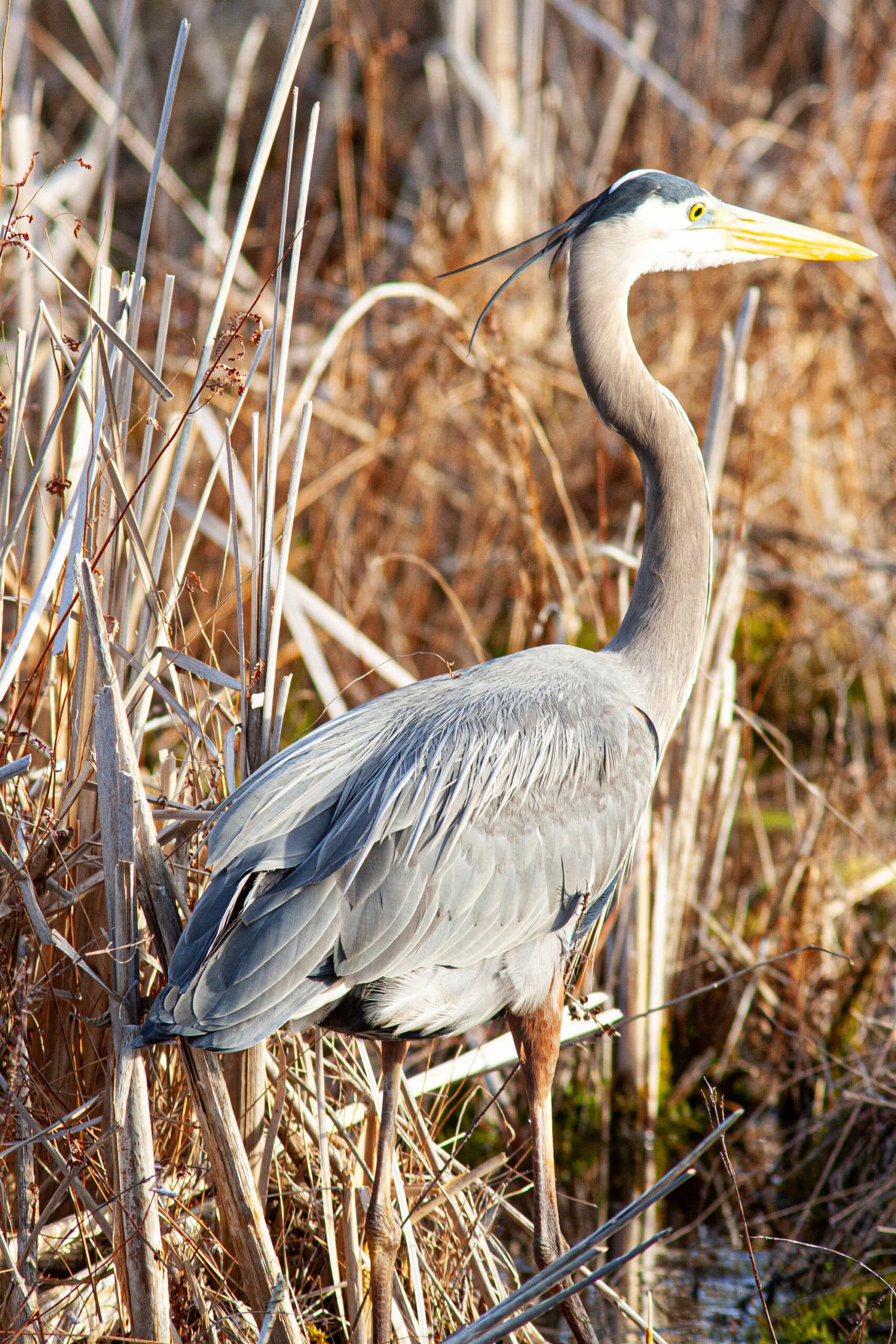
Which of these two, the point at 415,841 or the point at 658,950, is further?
the point at 658,950

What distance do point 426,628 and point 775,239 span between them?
304cm

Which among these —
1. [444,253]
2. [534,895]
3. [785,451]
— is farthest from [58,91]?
[534,895]

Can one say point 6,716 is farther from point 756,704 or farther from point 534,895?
point 756,704

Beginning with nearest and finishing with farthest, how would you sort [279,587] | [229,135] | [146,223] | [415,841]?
[146,223]
[415,841]
[279,587]
[229,135]

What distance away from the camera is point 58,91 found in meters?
10.6

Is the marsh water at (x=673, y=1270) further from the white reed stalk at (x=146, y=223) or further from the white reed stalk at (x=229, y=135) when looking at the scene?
the white reed stalk at (x=229, y=135)

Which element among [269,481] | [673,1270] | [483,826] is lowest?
[673,1270]

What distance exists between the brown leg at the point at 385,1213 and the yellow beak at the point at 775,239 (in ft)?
6.25

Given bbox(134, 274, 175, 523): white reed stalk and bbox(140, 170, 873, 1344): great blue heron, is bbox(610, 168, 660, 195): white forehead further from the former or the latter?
bbox(134, 274, 175, 523): white reed stalk

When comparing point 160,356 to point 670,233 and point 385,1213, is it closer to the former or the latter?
point 670,233

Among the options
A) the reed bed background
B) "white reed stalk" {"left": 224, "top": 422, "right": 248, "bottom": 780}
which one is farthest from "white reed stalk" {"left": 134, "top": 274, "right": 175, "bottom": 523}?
"white reed stalk" {"left": 224, "top": 422, "right": 248, "bottom": 780}

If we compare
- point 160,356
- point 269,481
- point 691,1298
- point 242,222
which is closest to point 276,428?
point 269,481

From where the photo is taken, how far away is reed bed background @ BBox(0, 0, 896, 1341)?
227 centimetres

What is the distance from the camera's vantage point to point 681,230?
296 cm
